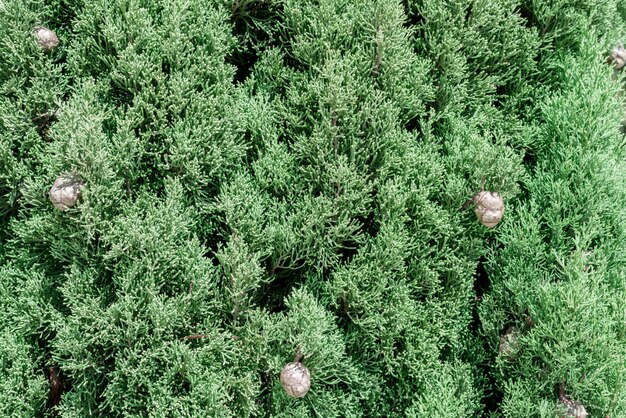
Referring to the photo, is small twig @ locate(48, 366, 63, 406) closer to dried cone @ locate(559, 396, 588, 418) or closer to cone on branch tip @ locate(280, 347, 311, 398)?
cone on branch tip @ locate(280, 347, 311, 398)

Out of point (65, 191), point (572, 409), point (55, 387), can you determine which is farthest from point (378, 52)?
point (55, 387)

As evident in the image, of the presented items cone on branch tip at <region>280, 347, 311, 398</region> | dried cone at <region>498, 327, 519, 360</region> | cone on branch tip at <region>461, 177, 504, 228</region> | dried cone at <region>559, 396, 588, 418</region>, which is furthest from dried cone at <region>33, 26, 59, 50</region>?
dried cone at <region>559, 396, 588, 418</region>

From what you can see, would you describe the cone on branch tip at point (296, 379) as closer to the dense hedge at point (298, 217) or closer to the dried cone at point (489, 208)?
the dense hedge at point (298, 217)

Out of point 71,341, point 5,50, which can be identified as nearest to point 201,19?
point 5,50

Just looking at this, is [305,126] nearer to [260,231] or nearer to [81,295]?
[260,231]

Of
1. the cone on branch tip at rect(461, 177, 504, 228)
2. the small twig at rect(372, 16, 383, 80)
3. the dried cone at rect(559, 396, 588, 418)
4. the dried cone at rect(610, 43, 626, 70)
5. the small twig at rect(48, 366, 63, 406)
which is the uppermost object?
the dried cone at rect(610, 43, 626, 70)

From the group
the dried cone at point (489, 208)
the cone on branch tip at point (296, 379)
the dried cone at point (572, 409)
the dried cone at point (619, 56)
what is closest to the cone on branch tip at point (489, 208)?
the dried cone at point (489, 208)
